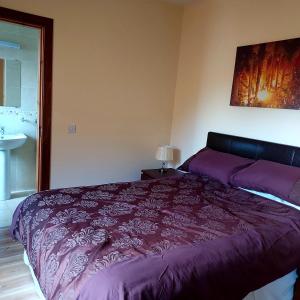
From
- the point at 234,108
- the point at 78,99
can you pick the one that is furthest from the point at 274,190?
the point at 78,99

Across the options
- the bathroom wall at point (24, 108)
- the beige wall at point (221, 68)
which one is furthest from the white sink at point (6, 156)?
the beige wall at point (221, 68)

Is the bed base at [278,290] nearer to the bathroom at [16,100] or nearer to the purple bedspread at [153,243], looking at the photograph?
the purple bedspread at [153,243]

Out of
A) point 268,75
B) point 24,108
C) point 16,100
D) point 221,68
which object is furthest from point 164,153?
point 16,100

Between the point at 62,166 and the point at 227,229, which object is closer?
the point at 227,229

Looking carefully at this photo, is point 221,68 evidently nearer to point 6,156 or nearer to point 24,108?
point 24,108

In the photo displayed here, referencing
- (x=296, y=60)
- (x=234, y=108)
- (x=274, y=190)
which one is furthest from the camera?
(x=234, y=108)

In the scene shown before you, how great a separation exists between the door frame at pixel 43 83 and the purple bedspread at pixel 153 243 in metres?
1.04

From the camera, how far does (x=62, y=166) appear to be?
130 inches

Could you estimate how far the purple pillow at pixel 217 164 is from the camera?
2727mm

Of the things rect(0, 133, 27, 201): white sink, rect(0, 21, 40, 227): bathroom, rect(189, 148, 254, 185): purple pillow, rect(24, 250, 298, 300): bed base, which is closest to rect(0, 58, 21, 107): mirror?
rect(0, 21, 40, 227): bathroom

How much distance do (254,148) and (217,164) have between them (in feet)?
1.35

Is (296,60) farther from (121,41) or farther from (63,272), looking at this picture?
(63,272)

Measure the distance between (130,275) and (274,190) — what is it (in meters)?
1.52

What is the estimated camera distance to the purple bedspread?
51.4 inches
